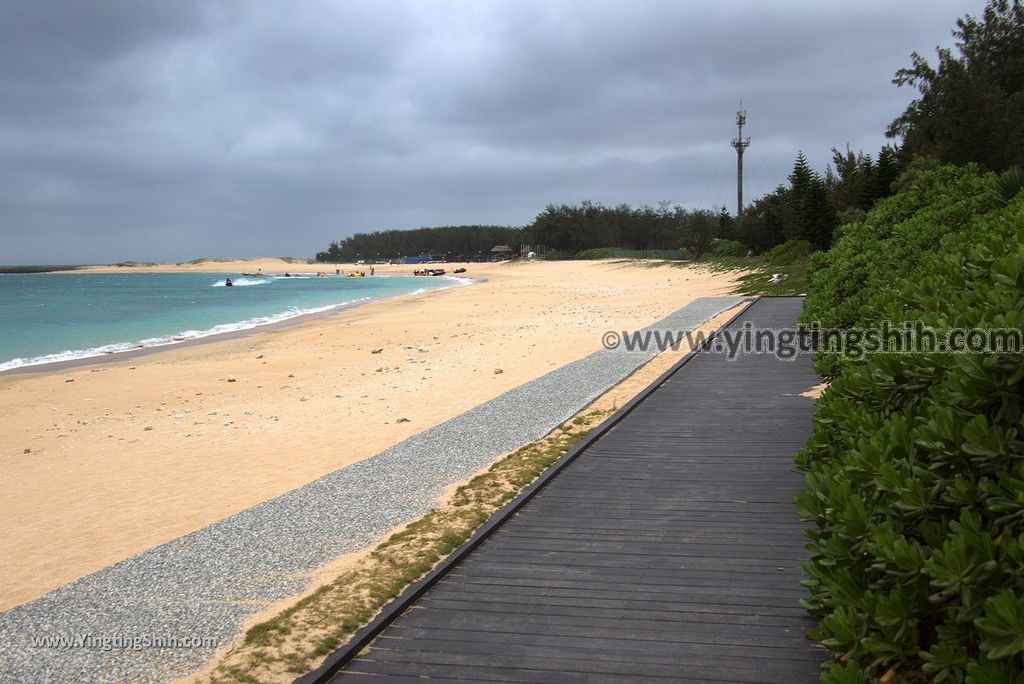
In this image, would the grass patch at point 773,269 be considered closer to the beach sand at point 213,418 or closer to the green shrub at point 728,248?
the green shrub at point 728,248

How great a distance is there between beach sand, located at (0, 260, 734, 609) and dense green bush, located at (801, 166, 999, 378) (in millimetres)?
5022

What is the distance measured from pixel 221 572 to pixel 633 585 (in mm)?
2694

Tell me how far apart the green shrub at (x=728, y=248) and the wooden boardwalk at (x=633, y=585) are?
45.0 m

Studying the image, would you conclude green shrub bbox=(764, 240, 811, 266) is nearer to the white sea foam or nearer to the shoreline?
the shoreline

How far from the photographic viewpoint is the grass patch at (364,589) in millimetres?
4012

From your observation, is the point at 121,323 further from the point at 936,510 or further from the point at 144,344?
the point at 936,510

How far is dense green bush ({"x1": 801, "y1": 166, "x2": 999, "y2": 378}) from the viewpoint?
7379 millimetres

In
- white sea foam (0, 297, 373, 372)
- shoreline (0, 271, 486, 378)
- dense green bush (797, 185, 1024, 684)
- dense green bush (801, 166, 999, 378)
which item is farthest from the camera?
white sea foam (0, 297, 373, 372)

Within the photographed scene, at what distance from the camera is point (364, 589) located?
15.7 feet

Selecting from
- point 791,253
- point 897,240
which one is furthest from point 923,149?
point 897,240

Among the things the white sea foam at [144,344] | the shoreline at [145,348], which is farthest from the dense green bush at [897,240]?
the white sea foam at [144,344]

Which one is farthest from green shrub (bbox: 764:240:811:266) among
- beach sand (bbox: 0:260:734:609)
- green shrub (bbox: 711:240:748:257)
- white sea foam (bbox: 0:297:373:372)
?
white sea foam (bbox: 0:297:373:372)

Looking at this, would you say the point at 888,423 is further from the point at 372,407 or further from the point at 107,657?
the point at 372,407

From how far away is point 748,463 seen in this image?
688 centimetres
